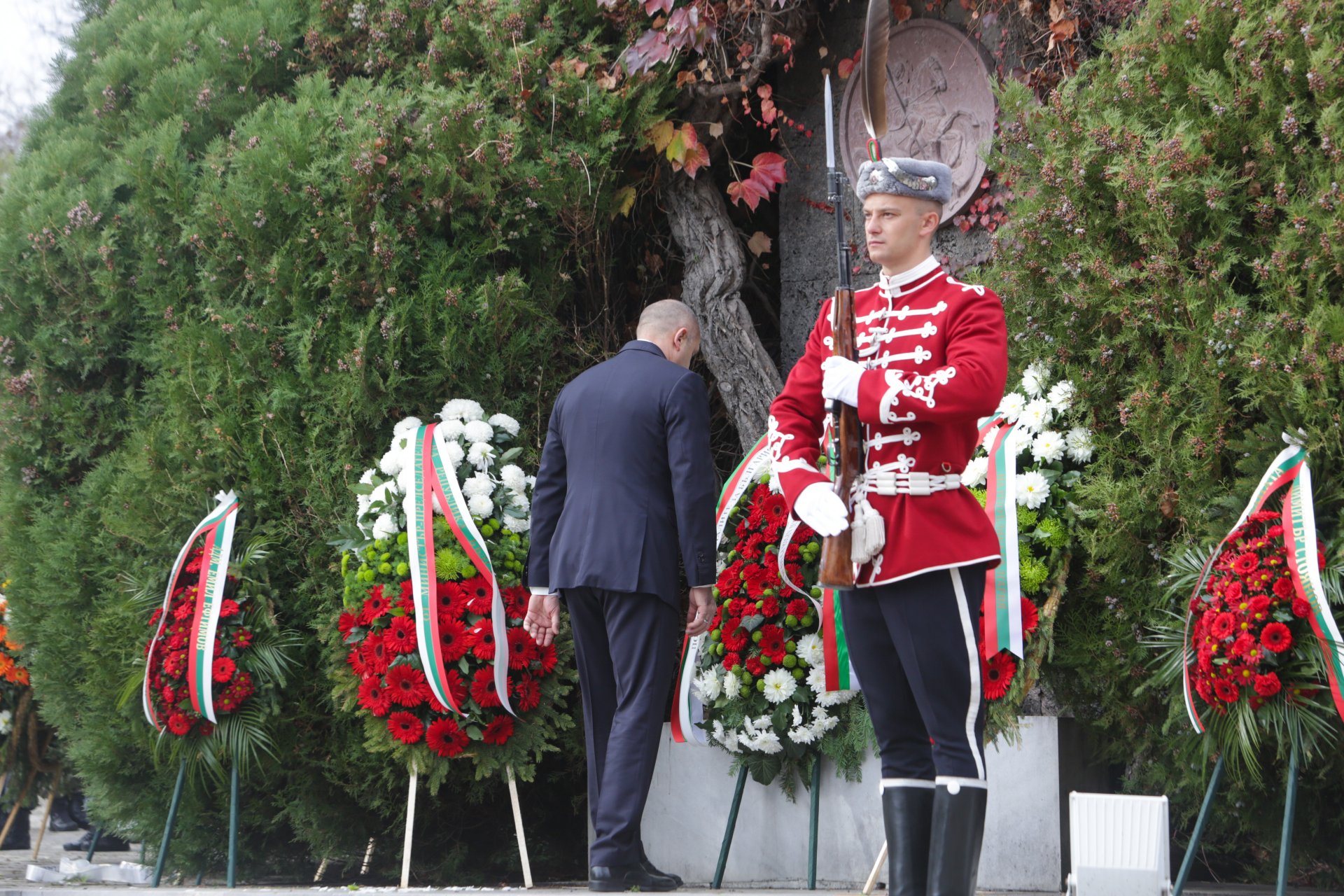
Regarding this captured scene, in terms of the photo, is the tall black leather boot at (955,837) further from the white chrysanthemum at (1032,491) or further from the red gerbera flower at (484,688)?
the red gerbera flower at (484,688)

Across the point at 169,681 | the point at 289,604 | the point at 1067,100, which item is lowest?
the point at 169,681

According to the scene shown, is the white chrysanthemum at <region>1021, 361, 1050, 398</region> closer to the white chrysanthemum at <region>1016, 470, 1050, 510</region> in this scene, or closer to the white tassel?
the white chrysanthemum at <region>1016, 470, 1050, 510</region>

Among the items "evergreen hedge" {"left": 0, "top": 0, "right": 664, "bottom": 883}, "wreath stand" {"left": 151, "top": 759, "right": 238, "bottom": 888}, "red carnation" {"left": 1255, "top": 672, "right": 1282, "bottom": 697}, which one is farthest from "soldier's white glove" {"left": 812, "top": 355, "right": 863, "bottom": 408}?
"wreath stand" {"left": 151, "top": 759, "right": 238, "bottom": 888}

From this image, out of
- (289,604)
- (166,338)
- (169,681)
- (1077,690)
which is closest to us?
(1077,690)

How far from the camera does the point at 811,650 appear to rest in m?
4.53

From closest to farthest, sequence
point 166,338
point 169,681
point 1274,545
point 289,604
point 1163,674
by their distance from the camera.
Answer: point 1274,545 → point 1163,674 → point 169,681 → point 289,604 → point 166,338

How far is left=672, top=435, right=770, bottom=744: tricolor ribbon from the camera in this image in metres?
4.54

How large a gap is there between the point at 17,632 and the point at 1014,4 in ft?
16.5

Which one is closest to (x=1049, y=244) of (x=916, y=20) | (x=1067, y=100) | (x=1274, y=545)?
(x=1067, y=100)

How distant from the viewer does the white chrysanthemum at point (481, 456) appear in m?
4.96

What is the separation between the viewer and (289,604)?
207 inches

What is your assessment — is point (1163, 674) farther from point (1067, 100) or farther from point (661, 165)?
point (661, 165)

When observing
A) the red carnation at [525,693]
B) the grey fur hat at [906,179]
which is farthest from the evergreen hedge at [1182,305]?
the red carnation at [525,693]

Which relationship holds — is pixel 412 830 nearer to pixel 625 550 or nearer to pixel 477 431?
pixel 625 550
